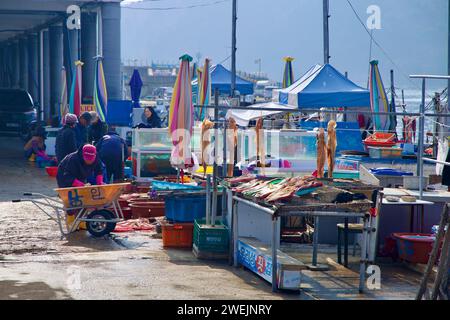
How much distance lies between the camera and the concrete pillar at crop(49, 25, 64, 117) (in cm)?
4219

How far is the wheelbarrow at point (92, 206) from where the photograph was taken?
43.0 ft

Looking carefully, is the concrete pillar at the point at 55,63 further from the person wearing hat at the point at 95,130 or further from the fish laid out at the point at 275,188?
the fish laid out at the point at 275,188

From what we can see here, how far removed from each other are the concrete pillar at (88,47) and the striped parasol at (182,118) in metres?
20.7

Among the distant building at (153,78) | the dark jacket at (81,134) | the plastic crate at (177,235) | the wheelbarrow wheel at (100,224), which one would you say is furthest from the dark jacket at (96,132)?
the distant building at (153,78)

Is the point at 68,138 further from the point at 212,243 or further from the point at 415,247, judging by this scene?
the point at 415,247

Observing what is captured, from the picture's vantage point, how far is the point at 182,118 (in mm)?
14031

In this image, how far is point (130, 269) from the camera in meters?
11.0

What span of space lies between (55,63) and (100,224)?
30284 mm

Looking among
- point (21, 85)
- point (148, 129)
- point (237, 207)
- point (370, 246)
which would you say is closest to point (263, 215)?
point (237, 207)

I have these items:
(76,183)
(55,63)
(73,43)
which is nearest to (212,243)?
(76,183)

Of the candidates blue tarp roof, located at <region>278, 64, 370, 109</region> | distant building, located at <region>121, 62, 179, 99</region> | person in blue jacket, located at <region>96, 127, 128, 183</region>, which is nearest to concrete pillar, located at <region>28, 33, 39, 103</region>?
blue tarp roof, located at <region>278, 64, 370, 109</region>

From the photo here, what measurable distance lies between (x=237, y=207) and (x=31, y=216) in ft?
16.9

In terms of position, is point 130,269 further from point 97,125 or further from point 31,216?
point 97,125

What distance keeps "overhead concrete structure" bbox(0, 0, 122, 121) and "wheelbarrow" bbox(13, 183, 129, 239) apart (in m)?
19.0
